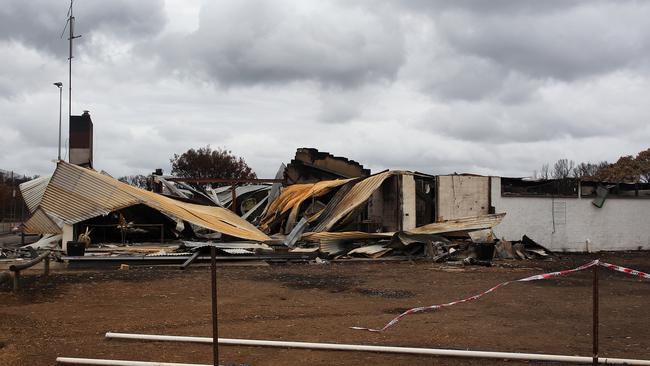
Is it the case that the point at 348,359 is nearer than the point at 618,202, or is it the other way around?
the point at 348,359

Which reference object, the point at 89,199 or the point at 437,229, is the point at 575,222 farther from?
the point at 89,199

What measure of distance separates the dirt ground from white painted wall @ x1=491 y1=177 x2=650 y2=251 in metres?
8.83

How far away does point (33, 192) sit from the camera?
2330cm

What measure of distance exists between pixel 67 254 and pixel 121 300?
7.45m

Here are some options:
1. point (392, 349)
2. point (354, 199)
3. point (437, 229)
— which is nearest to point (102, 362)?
point (392, 349)

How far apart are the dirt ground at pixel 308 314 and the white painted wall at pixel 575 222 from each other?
29.0 feet

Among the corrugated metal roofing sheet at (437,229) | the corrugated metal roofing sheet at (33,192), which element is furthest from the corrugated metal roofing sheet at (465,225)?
the corrugated metal roofing sheet at (33,192)

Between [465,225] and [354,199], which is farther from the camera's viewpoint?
[354,199]

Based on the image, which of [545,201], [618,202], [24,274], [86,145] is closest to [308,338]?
[24,274]

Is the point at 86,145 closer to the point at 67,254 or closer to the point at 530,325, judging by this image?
the point at 67,254

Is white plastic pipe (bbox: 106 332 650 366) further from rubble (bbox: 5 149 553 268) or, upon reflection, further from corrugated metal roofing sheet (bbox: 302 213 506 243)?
corrugated metal roofing sheet (bbox: 302 213 506 243)

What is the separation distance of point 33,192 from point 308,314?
711 inches

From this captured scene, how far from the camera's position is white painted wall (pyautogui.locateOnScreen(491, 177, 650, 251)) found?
24.2 meters

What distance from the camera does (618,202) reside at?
84.8 feet
